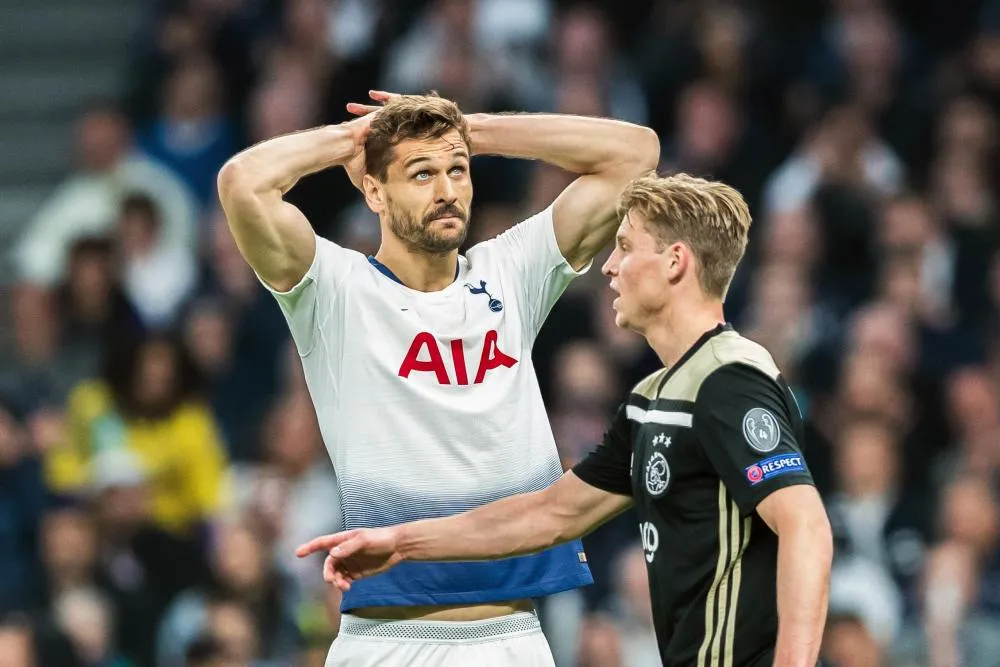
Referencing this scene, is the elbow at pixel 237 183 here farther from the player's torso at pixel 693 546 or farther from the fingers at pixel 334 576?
the player's torso at pixel 693 546

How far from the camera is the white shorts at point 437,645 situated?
4.90m

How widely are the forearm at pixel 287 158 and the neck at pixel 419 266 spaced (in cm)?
31

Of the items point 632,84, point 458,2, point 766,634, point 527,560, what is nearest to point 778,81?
point 632,84

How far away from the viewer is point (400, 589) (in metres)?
4.89

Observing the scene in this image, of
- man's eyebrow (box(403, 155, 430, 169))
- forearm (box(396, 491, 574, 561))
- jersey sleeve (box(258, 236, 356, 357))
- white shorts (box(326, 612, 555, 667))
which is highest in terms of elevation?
man's eyebrow (box(403, 155, 430, 169))

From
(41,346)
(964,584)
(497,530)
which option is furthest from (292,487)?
(497,530)

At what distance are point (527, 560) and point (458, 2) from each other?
252 inches

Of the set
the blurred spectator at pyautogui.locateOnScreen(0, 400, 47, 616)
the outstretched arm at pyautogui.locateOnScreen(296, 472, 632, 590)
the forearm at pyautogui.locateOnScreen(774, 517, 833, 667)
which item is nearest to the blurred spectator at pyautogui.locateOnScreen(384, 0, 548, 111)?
the blurred spectator at pyautogui.locateOnScreen(0, 400, 47, 616)

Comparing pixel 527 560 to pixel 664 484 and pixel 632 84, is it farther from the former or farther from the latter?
pixel 632 84

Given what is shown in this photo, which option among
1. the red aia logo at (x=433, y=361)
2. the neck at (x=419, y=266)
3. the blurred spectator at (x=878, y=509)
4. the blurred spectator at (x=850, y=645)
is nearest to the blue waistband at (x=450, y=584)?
the red aia logo at (x=433, y=361)

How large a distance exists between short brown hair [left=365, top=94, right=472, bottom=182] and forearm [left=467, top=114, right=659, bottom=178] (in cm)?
22

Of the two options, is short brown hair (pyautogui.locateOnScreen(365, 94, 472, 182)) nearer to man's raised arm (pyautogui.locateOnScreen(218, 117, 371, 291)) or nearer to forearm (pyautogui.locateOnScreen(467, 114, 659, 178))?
man's raised arm (pyautogui.locateOnScreen(218, 117, 371, 291))

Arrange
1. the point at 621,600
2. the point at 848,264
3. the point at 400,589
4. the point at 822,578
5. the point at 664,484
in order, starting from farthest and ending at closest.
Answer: the point at 848,264 → the point at 621,600 → the point at 400,589 → the point at 664,484 → the point at 822,578

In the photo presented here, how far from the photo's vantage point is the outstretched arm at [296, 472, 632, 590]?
462cm
